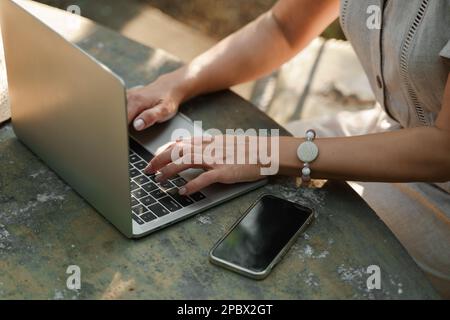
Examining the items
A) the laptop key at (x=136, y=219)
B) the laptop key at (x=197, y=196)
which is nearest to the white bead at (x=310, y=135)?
the laptop key at (x=197, y=196)

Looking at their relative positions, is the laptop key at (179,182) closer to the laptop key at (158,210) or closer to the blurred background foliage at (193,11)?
the laptop key at (158,210)

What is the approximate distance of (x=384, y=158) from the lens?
1151 millimetres

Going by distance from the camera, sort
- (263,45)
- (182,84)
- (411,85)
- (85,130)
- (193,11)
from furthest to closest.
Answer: (193,11), (263,45), (182,84), (411,85), (85,130)

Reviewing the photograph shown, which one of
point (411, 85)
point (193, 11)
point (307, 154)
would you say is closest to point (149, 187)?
point (307, 154)

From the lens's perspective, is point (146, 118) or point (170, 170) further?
point (146, 118)

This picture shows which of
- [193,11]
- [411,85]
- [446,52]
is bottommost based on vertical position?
[193,11]

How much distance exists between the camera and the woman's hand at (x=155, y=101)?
128cm

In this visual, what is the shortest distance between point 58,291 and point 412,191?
0.73 m

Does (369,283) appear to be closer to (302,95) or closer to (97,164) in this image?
(97,164)

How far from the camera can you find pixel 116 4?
10.2 feet

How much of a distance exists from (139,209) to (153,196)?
42 millimetres

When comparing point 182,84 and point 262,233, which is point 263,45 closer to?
point 182,84

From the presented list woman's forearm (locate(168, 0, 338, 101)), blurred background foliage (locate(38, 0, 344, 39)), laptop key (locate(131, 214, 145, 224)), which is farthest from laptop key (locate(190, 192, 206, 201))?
blurred background foliage (locate(38, 0, 344, 39))

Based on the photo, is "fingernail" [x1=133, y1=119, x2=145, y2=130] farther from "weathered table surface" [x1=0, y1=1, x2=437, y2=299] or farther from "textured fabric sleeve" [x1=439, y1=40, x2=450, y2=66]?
"textured fabric sleeve" [x1=439, y1=40, x2=450, y2=66]
